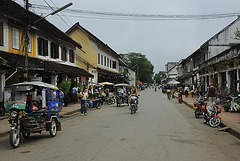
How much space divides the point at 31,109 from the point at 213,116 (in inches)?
317

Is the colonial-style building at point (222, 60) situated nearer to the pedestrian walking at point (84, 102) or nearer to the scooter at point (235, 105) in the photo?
the scooter at point (235, 105)

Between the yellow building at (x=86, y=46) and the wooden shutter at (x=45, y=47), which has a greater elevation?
the yellow building at (x=86, y=46)

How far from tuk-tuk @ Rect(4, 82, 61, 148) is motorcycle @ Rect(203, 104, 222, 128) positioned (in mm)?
6811

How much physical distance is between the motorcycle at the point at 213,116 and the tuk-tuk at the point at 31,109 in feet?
22.3

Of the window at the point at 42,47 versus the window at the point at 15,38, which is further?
the window at the point at 42,47

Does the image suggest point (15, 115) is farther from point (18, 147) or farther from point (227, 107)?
point (227, 107)

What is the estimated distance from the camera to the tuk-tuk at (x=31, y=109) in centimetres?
792

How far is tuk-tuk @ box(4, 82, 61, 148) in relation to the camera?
7917mm

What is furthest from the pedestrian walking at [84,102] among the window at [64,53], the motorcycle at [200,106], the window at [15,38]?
the window at [64,53]

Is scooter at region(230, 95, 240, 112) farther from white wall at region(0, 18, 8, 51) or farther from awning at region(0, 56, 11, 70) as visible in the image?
white wall at region(0, 18, 8, 51)

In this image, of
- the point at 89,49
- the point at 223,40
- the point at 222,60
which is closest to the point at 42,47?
the point at 89,49

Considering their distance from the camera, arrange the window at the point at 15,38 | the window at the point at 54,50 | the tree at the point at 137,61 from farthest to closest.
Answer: the tree at the point at 137,61, the window at the point at 54,50, the window at the point at 15,38

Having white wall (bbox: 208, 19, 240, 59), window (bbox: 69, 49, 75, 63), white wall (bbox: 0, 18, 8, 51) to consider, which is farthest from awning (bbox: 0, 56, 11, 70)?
white wall (bbox: 208, 19, 240, 59)

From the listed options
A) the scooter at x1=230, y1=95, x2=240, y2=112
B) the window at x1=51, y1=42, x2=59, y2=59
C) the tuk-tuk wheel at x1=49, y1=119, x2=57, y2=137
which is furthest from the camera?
the window at x1=51, y1=42, x2=59, y2=59
